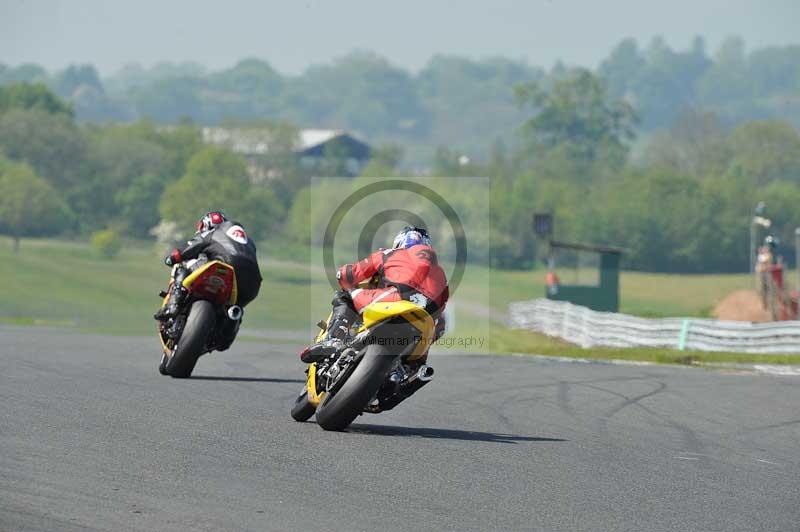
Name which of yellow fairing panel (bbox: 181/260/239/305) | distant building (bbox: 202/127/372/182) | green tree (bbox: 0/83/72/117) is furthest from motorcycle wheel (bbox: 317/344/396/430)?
distant building (bbox: 202/127/372/182)

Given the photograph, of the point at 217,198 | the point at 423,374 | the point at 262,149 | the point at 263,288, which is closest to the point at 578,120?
the point at 262,149

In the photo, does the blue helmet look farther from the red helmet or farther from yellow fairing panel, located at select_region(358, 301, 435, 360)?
the red helmet

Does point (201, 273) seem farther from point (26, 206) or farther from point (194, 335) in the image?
point (26, 206)

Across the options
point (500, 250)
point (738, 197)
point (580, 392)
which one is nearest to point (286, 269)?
point (500, 250)

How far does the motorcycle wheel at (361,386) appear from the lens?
9.84 meters

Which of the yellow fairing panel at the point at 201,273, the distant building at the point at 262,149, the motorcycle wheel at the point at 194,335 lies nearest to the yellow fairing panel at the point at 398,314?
the motorcycle wheel at the point at 194,335

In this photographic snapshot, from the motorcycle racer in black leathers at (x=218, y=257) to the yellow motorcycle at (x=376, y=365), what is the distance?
394cm

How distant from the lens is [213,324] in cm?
1404

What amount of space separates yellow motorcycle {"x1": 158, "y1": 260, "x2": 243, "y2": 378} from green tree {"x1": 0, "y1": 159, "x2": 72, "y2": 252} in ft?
293

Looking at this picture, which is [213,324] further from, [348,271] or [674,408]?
[674,408]

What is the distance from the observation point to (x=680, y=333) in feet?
91.0

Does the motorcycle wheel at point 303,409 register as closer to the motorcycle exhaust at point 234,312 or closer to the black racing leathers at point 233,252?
the motorcycle exhaust at point 234,312

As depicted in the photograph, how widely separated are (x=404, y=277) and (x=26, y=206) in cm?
10037

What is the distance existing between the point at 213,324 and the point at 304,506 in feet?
21.5
